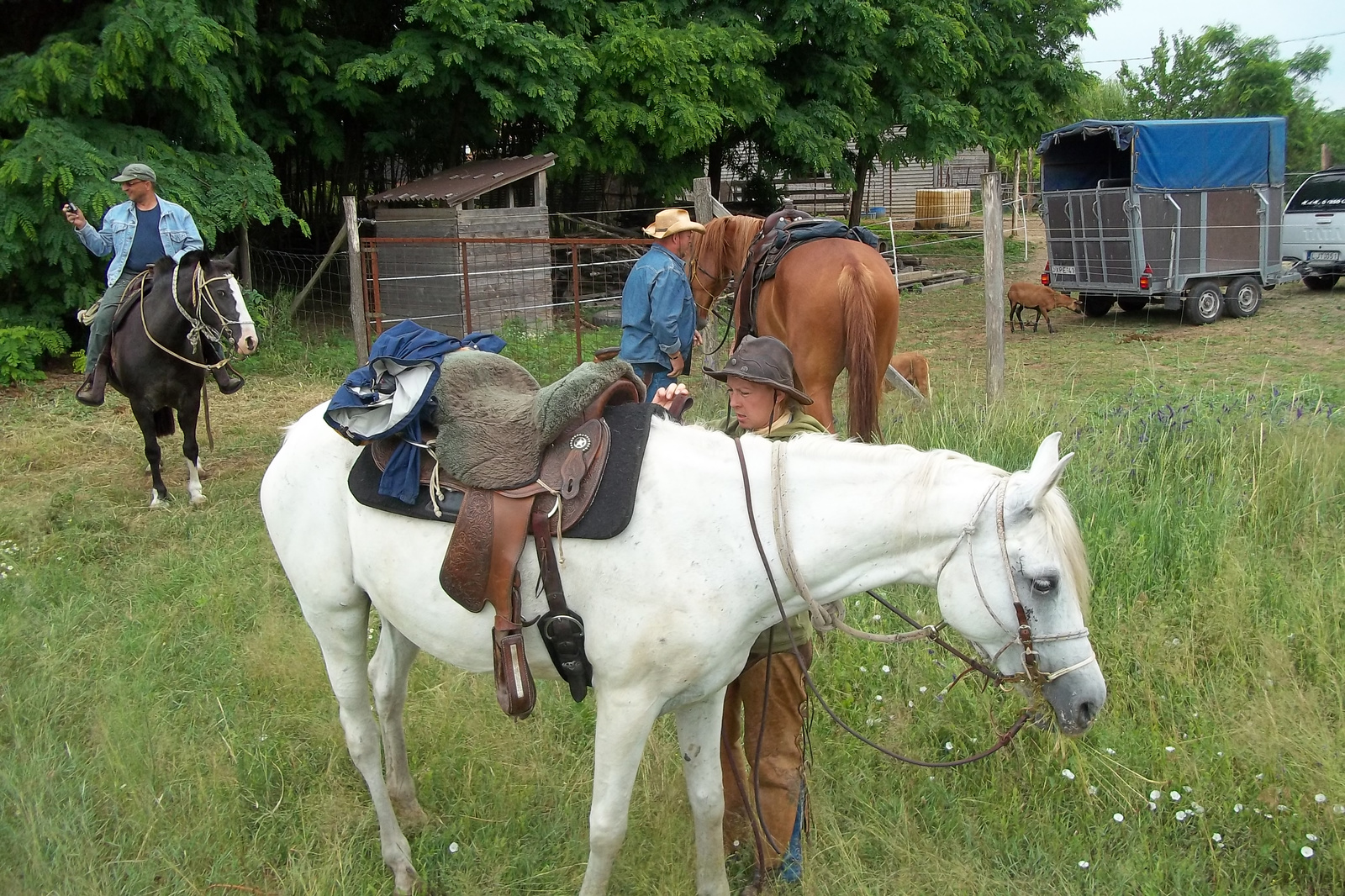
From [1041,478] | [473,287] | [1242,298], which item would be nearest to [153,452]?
[473,287]

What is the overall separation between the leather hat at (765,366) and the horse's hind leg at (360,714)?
1.46 m

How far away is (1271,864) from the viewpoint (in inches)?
121

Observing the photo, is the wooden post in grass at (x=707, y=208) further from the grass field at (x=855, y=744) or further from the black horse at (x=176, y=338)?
the black horse at (x=176, y=338)

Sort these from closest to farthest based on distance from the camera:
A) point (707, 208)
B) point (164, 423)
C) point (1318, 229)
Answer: point (164, 423)
point (707, 208)
point (1318, 229)

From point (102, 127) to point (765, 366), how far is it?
1142 cm

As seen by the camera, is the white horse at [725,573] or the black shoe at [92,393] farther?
the black shoe at [92,393]

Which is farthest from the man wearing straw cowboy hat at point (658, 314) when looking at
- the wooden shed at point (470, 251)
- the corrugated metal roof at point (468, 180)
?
the corrugated metal roof at point (468, 180)

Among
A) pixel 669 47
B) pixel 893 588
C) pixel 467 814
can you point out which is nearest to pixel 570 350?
pixel 669 47

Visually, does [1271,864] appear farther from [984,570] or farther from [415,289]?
[415,289]

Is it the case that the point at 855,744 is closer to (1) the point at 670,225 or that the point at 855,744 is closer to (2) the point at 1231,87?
(1) the point at 670,225

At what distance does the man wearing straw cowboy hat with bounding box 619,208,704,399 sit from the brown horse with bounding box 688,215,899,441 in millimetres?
665

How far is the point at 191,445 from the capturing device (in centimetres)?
754

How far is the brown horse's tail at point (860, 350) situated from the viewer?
590 cm

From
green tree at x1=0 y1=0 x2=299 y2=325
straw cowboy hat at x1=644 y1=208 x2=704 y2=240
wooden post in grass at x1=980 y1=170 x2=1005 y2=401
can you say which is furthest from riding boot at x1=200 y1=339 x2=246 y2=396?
wooden post in grass at x1=980 y1=170 x2=1005 y2=401
